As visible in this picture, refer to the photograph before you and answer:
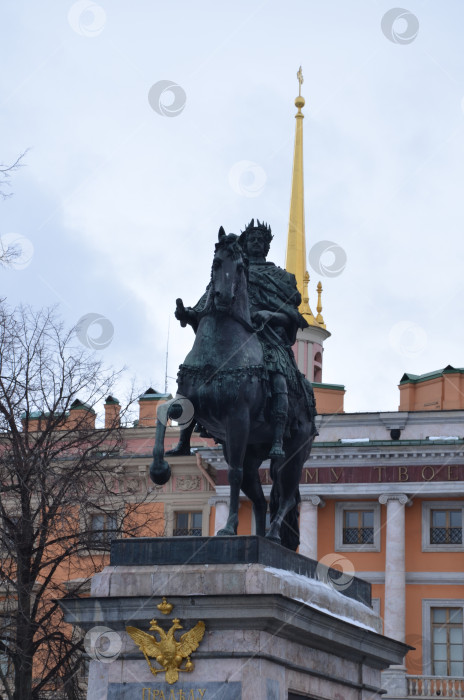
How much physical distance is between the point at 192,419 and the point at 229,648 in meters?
2.22

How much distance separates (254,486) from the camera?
13938 mm

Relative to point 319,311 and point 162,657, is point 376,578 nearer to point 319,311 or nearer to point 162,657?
point 319,311

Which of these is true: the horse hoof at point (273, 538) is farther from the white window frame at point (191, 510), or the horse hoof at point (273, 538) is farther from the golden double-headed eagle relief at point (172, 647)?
the white window frame at point (191, 510)

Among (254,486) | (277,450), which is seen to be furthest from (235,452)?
(254,486)

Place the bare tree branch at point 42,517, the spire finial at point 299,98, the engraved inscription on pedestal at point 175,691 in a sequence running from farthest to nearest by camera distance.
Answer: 1. the spire finial at point 299,98
2. the bare tree branch at point 42,517
3. the engraved inscription on pedestal at point 175,691

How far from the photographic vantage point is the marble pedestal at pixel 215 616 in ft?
37.7

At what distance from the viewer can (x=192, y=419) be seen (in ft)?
42.2

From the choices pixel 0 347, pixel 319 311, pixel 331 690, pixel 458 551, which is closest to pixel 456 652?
pixel 458 551

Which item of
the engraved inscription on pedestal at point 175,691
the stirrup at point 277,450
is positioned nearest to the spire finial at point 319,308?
the stirrup at point 277,450

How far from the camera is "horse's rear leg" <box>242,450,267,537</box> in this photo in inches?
546

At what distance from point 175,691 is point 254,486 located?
2832 mm

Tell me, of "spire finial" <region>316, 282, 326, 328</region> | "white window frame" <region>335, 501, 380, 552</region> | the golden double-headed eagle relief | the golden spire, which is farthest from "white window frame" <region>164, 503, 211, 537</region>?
the golden double-headed eagle relief

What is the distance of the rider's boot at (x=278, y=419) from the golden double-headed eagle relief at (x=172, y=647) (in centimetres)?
194

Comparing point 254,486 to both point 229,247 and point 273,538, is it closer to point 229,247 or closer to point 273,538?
point 273,538
